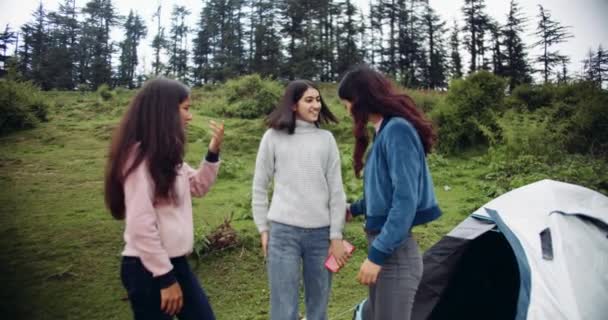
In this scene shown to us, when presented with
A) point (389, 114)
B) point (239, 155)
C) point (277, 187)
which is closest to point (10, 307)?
point (277, 187)

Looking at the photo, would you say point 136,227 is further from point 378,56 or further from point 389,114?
point 378,56

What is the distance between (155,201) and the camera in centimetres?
170

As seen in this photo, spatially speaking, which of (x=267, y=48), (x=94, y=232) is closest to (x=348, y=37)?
(x=267, y=48)

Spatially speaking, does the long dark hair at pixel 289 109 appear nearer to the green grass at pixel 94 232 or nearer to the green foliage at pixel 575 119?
the green grass at pixel 94 232

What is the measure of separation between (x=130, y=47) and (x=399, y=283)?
38645 millimetres

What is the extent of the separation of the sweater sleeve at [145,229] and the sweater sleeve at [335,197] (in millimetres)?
969

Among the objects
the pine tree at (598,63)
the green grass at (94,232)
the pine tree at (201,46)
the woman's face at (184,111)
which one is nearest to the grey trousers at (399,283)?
the woman's face at (184,111)

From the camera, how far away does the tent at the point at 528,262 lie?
7.43 ft

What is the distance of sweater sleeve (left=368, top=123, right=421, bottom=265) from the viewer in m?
1.75

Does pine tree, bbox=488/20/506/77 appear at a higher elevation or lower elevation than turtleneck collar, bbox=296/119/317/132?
higher

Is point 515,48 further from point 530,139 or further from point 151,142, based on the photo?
point 151,142

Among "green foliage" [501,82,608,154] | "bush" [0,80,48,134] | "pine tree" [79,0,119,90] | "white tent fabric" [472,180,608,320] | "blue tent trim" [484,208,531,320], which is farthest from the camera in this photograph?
"pine tree" [79,0,119,90]

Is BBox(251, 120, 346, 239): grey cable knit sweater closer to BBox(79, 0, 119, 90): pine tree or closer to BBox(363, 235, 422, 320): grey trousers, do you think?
BBox(363, 235, 422, 320): grey trousers

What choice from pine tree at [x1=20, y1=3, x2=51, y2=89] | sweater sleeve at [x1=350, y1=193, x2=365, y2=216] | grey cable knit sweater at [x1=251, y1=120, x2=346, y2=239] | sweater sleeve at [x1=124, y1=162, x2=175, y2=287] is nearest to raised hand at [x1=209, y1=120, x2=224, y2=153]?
grey cable knit sweater at [x1=251, y1=120, x2=346, y2=239]
